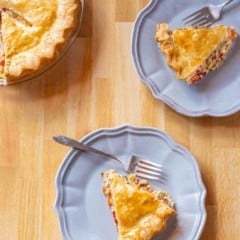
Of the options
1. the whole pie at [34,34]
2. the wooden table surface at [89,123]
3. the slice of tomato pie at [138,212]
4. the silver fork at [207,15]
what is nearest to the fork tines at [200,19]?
the silver fork at [207,15]

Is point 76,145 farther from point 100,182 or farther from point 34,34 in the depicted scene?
point 34,34

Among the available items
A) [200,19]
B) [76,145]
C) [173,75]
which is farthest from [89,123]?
[200,19]

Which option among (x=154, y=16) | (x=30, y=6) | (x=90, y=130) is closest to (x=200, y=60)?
(x=154, y=16)

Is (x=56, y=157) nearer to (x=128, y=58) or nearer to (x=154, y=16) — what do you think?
(x=128, y=58)

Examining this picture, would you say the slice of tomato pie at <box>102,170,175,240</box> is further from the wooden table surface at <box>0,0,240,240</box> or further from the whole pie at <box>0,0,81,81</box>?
the whole pie at <box>0,0,81,81</box>

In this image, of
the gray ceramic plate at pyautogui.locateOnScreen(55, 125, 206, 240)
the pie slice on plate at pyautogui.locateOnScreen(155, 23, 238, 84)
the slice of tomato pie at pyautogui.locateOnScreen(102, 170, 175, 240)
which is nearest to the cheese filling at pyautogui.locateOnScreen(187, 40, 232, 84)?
the pie slice on plate at pyautogui.locateOnScreen(155, 23, 238, 84)

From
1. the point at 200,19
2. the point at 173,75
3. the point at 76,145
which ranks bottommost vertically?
the point at 76,145

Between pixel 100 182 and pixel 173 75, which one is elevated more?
pixel 173 75

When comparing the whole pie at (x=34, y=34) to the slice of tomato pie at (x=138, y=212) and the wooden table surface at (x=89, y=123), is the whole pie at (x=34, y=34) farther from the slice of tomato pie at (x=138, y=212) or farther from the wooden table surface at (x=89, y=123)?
the slice of tomato pie at (x=138, y=212)
